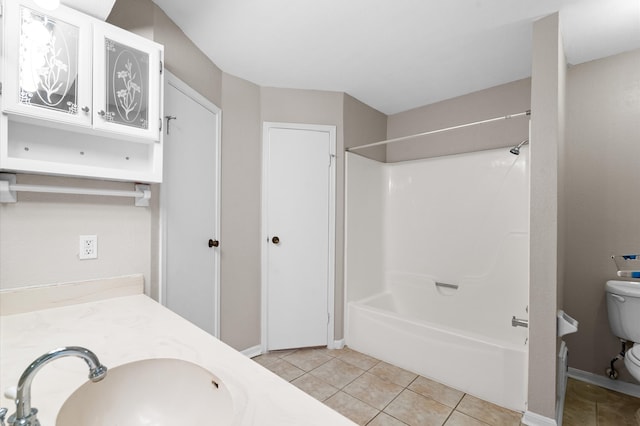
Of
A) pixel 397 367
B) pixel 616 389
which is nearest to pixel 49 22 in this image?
pixel 397 367

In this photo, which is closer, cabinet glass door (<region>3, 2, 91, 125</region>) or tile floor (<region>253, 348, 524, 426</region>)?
cabinet glass door (<region>3, 2, 91, 125</region>)

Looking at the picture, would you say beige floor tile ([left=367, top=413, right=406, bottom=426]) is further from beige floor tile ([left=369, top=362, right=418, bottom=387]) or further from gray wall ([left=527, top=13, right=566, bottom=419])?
gray wall ([left=527, top=13, right=566, bottom=419])

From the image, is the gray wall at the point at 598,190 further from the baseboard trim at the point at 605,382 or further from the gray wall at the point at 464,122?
the gray wall at the point at 464,122

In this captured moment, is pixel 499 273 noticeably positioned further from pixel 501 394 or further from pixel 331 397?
pixel 331 397

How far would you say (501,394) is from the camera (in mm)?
1816

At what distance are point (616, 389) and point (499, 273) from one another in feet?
3.23

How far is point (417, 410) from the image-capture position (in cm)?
180

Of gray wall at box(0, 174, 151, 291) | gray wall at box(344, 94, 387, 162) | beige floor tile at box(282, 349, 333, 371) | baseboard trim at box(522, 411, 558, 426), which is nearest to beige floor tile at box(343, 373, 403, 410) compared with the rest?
beige floor tile at box(282, 349, 333, 371)

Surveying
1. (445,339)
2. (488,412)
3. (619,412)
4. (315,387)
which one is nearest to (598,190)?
(619,412)

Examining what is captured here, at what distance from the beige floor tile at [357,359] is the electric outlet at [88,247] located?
196 centimetres

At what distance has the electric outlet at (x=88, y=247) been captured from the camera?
128cm

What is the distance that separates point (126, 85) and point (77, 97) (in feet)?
0.67

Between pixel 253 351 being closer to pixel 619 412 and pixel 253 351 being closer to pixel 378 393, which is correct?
pixel 378 393

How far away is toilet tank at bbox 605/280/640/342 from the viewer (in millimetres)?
1776
